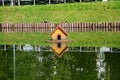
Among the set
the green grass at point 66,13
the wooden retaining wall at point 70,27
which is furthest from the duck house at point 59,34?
the green grass at point 66,13

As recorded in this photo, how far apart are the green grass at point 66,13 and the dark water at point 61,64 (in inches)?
804

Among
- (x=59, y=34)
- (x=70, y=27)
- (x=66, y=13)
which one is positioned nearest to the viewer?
(x=59, y=34)

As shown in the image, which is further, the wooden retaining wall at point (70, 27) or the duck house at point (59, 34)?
the wooden retaining wall at point (70, 27)

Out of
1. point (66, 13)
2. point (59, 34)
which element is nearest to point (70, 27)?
point (66, 13)

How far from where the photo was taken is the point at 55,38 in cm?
3788

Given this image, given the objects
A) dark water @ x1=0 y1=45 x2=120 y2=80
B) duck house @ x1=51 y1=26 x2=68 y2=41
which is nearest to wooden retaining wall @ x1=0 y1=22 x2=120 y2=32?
duck house @ x1=51 y1=26 x2=68 y2=41

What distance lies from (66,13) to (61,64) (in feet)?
102

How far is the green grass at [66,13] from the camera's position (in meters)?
51.6

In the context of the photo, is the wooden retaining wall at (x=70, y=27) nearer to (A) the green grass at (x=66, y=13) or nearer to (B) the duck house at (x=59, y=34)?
(A) the green grass at (x=66, y=13)

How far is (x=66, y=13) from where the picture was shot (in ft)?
178

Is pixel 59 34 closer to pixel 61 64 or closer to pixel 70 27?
pixel 70 27

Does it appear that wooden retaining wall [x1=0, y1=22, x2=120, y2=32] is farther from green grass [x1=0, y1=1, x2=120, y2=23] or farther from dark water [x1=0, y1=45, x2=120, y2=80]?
dark water [x1=0, y1=45, x2=120, y2=80]

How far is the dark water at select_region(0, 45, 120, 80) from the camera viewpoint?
19531 mm

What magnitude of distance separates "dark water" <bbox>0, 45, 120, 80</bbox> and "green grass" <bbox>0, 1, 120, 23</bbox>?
67.0 ft
